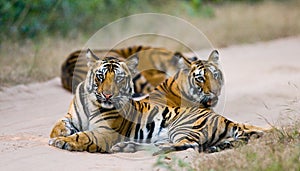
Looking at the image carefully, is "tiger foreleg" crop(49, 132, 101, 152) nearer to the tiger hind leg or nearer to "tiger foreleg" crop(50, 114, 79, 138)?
"tiger foreleg" crop(50, 114, 79, 138)

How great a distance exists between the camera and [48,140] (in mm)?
6949

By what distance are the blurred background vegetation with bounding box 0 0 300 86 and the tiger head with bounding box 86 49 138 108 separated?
3.13m

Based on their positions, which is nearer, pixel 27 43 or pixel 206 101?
pixel 206 101

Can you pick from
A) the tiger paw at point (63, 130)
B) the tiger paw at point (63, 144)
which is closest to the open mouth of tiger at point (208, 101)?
the tiger paw at point (63, 130)

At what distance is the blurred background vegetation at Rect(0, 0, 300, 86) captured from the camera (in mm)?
11109

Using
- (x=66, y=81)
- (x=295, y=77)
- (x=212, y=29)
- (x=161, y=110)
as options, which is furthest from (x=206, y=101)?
(x=212, y=29)

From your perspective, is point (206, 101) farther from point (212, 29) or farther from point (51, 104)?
point (212, 29)

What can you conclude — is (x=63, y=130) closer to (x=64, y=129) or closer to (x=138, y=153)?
(x=64, y=129)

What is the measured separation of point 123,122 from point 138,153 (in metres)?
0.42

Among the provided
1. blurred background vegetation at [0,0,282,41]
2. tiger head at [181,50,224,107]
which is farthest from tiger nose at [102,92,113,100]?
blurred background vegetation at [0,0,282,41]

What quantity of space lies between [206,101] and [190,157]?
1.63 metres

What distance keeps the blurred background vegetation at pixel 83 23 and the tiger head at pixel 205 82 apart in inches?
118

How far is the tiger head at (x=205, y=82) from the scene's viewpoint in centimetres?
750

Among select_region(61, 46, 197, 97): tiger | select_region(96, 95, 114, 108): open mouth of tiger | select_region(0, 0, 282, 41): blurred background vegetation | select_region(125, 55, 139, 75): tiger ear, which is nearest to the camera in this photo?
select_region(96, 95, 114, 108): open mouth of tiger
